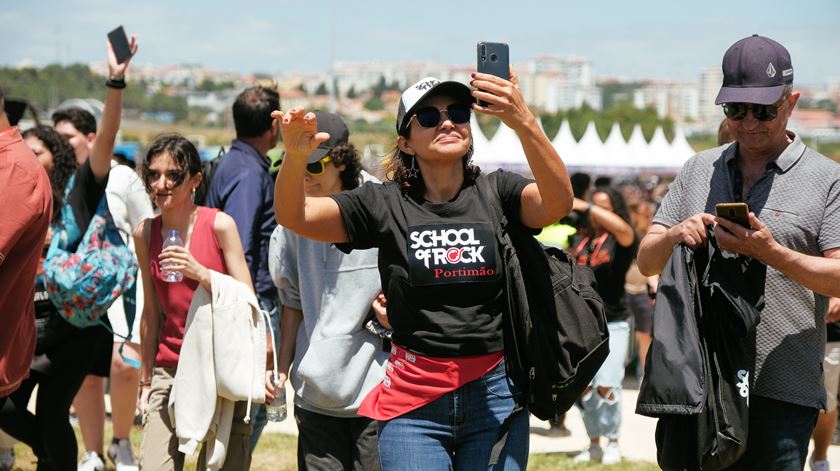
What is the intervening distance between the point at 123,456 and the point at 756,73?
4.66 metres

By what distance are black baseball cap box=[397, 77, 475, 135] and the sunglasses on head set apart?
907 millimetres

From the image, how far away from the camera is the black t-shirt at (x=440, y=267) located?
3.32 meters

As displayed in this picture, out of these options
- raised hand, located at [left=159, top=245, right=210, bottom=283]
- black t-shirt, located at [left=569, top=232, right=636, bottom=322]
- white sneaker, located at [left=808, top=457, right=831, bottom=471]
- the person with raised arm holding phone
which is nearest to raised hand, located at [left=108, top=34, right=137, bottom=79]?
the person with raised arm holding phone

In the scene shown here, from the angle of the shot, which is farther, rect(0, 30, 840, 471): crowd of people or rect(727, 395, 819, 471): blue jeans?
rect(727, 395, 819, 471): blue jeans

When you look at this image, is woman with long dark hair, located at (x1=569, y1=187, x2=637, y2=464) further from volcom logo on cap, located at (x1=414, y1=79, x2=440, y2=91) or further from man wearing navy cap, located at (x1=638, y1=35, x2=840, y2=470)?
volcom logo on cap, located at (x1=414, y1=79, x2=440, y2=91)

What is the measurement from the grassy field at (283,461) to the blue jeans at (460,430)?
12.2 feet

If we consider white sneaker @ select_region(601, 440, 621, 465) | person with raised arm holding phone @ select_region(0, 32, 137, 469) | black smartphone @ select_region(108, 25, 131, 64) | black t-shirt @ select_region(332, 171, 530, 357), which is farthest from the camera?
white sneaker @ select_region(601, 440, 621, 465)

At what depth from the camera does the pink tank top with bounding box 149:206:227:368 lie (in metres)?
4.80

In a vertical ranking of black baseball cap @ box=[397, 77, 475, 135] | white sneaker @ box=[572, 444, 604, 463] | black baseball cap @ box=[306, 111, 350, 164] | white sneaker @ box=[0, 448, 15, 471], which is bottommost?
white sneaker @ box=[572, 444, 604, 463]

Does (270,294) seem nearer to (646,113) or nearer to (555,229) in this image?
(555,229)

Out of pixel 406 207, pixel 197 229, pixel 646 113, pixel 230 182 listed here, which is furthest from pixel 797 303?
pixel 646 113

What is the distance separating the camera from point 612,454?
24.0 ft

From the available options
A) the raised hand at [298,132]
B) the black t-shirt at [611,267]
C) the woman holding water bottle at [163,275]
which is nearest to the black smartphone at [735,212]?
the raised hand at [298,132]

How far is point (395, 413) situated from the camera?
340 centimetres
